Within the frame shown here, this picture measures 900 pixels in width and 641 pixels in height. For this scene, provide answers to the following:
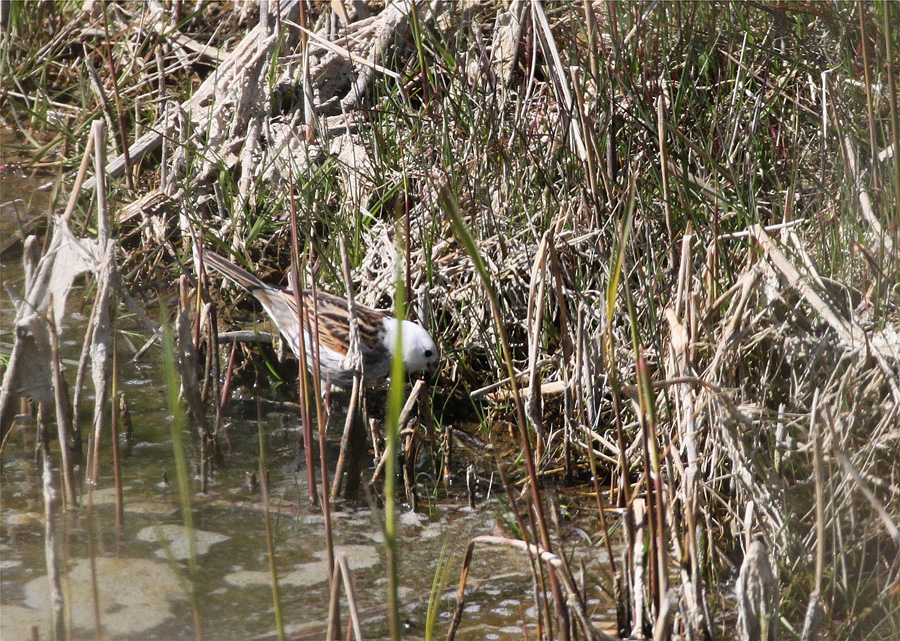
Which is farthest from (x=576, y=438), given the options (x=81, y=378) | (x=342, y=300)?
(x=81, y=378)

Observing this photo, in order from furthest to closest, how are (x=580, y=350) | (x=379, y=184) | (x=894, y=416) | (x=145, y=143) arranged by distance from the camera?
(x=145, y=143), (x=379, y=184), (x=580, y=350), (x=894, y=416)

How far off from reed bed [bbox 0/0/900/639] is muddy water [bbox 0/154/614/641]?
199 millimetres

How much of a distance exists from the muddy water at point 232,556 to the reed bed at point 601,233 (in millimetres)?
199

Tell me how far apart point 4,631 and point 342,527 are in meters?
1.23

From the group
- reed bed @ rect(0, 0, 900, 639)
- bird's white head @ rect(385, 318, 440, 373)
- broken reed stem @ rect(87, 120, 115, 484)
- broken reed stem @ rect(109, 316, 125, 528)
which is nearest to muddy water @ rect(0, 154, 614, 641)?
broken reed stem @ rect(109, 316, 125, 528)

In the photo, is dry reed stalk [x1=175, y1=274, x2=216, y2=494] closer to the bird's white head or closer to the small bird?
the small bird

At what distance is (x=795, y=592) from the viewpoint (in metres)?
2.86

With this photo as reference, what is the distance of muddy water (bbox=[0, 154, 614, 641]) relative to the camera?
3102 mm

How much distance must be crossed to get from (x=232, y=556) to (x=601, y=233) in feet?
6.07

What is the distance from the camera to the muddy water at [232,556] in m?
3.10

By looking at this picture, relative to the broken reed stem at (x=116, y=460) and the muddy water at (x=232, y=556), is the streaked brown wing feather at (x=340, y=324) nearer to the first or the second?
the muddy water at (x=232, y=556)

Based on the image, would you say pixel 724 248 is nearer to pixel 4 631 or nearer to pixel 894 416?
pixel 894 416

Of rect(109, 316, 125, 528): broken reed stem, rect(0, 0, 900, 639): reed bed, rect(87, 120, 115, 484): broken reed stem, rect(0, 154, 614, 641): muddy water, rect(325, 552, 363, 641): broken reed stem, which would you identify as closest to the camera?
rect(325, 552, 363, 641): broken reed stem

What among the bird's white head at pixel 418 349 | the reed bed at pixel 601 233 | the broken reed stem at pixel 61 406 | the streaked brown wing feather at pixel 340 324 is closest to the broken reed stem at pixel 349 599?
the reed bed at pixel 601 233
